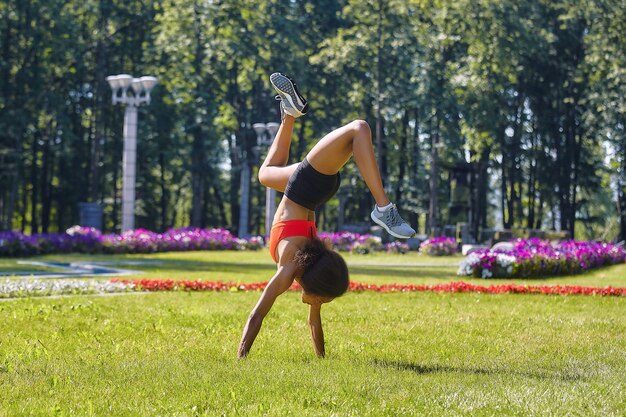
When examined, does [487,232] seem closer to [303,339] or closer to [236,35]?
[236,35]

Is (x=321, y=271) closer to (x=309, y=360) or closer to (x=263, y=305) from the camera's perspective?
(x=263, y=305)

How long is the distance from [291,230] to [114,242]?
23.6 metres

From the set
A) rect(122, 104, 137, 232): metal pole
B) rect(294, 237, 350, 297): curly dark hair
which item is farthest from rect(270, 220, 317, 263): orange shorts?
rect(122, 104, 137, 232): metal pole

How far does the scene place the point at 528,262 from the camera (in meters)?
19.3

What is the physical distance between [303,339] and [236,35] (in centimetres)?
3452

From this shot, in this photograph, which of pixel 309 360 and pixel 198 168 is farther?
pixel 198 168

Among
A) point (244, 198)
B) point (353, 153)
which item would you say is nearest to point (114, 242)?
point (244, 198)

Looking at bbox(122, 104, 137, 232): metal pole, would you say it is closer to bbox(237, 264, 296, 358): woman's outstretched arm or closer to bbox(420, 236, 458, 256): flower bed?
bbox(420, 236, 458, 256): flower bed

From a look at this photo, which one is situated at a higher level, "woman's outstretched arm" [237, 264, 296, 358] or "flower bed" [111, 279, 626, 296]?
"woman's outstretched arm" [237, 264, 296, 358]

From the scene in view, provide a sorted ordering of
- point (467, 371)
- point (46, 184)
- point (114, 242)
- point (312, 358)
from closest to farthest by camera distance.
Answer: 1. point (467, 371)
2. point (312, 358)
3. point (114, 242)
4. point (46, 184)

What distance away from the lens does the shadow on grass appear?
6.41 meters

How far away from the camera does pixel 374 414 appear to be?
5.12 meters

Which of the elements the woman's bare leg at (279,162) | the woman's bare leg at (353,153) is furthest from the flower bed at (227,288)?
the woman's bare leg at (353,153)

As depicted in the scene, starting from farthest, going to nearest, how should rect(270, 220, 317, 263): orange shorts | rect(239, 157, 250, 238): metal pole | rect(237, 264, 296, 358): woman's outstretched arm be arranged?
rect(239, 157, 250, 238): metal pole < rect(270, 220, 317, 263): orange shorts < rect(237, 264, 296, 358): woman's outstretched arm
